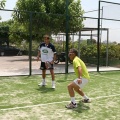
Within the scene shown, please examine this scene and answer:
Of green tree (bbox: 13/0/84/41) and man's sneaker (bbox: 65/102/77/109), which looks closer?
man's sneaker (bbox: 65/102/77/109)

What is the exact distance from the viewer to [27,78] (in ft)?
36.5

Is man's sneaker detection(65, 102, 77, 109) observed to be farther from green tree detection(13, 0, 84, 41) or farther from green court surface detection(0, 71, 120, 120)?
green tree detection(13, 0, 84, 41)

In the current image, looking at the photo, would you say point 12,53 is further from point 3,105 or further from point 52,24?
point 3,105

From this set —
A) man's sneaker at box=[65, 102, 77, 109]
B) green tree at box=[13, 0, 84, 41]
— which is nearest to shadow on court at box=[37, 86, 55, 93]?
man's sneaker at box=[65, 102, 77, 109]

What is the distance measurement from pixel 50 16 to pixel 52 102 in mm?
8515

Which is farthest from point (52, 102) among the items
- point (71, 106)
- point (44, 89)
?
point (44, 89)

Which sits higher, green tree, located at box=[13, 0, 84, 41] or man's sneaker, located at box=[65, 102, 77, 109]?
green tree, located at box=[13, 0, 84, 41]

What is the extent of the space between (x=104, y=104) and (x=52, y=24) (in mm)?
9018

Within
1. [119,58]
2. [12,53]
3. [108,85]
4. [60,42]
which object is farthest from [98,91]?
[12,53]

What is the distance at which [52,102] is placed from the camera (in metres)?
7.01

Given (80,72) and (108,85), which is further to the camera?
(108,85)

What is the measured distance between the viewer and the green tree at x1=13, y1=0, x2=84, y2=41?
1463 cm

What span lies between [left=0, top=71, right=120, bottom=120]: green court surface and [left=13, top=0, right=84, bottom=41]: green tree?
5.41 m

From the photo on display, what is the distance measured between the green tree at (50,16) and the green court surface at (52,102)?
541 centimetres
